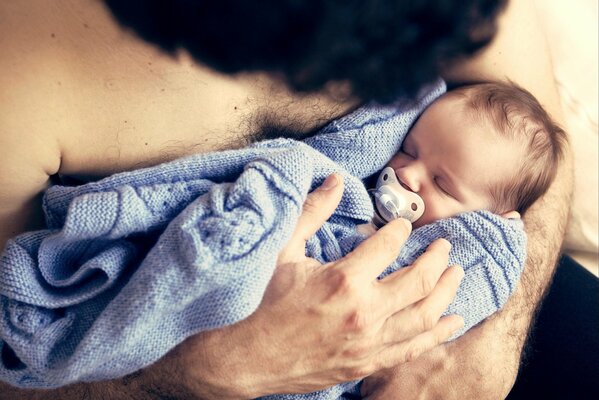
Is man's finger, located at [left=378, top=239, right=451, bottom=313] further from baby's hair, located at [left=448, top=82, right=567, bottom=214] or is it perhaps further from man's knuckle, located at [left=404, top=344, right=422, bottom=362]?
baby's hair, located at [left=448, top=82, right=567, bottom=214]

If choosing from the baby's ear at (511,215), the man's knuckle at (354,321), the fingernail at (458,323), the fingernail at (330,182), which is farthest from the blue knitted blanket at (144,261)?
the baby's ear at (511,215)

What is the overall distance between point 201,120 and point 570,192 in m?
0.96

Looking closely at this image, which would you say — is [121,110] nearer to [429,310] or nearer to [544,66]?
[429,310]

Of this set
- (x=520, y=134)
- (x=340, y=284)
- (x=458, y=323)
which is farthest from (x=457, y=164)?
(x=340, y=284)

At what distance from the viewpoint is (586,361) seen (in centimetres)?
109

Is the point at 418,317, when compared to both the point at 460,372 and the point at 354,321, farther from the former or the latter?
the point at 460,372

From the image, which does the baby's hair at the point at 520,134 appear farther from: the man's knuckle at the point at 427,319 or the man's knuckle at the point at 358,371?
the man's knuckle at the point at 358,371

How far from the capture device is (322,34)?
555 millimetres

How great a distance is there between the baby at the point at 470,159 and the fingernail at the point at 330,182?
19 cm

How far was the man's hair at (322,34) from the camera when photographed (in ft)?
1.77

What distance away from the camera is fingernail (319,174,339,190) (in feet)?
2.63

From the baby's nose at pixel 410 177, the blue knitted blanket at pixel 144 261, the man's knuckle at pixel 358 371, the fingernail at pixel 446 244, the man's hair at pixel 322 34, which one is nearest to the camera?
the man's hair at pixel 322 34

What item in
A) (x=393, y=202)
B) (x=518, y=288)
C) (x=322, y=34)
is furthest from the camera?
(x=518, y=288)

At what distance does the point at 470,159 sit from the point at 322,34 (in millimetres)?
553
